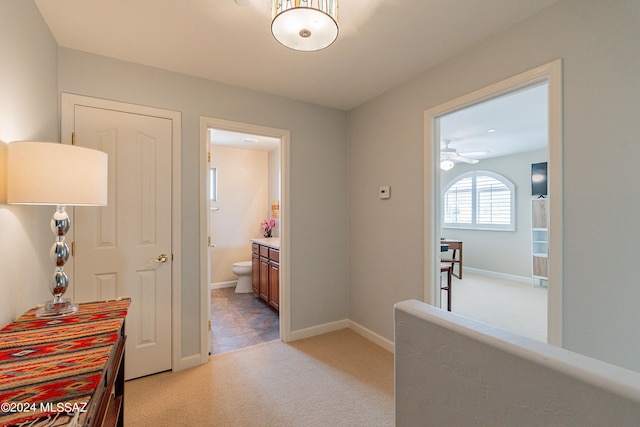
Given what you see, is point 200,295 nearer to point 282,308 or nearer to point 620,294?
point 282,308

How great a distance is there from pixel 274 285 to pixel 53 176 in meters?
2.75

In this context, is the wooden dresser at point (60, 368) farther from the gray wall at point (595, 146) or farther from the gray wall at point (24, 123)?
the gray wall at point (595, 146)

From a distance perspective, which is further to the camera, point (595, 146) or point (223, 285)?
point (223, 285)

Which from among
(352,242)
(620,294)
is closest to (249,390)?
(352,242)

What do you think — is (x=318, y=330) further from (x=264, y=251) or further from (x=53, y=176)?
(x=53, y=176)

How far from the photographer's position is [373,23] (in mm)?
1813

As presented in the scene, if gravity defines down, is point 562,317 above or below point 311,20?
below

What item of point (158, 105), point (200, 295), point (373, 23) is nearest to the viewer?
point (373, 23)

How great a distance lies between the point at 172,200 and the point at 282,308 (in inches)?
58.5

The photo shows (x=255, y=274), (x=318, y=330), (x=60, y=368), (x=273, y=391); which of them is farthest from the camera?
(x=255, y=274)

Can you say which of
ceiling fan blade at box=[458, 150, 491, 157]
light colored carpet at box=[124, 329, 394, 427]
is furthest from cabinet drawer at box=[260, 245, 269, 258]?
ceiling fan blade at box=[458, 150, 491, 157]

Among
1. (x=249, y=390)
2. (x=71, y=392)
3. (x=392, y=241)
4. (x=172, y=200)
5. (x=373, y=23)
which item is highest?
(x=373, y=23)

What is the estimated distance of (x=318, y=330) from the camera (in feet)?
10.2

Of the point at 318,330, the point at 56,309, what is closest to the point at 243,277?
the point at 318,330
